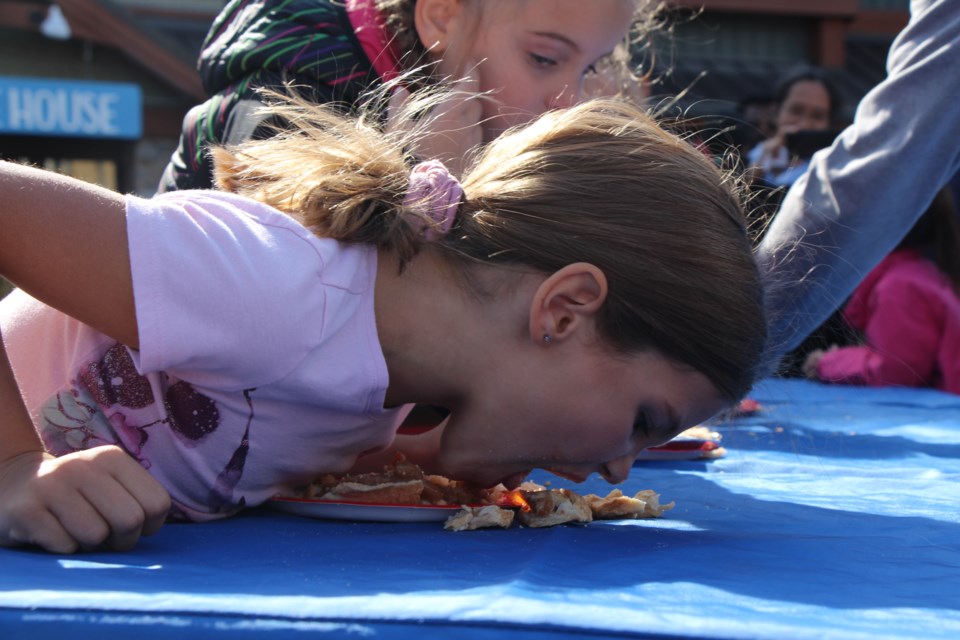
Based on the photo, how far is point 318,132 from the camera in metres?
1.47

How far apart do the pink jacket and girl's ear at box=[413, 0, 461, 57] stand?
2.26 m

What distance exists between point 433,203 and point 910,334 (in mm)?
3170

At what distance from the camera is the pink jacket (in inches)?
155

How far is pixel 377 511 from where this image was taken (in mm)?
1352

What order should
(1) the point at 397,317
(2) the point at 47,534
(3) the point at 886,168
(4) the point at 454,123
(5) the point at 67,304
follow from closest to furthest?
(2) the point at 47,534, (5) the point at 67,304, (1) the point at 397,317, (4) the point at 454,123, (3) the point at 886,168

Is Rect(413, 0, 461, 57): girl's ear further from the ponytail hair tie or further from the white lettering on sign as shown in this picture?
the white lettering on sign

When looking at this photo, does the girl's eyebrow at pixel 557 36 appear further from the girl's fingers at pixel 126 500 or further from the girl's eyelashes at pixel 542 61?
the girl's fingers at pixel 126 500

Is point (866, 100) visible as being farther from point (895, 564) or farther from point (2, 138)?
point (2, 138)

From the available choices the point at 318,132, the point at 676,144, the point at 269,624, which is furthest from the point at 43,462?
the point at 676,144

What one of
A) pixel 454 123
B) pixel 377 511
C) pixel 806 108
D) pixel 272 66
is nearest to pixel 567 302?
pixel 377 511

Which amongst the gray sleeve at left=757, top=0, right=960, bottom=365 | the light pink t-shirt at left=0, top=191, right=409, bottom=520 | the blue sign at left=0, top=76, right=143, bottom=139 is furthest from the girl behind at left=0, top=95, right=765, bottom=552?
the blue sign at left=0, top=76, right=143, bottom=139

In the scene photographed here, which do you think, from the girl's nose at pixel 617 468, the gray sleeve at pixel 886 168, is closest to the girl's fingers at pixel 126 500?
the girl's nose at pixel 617 468

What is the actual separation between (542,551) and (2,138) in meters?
7.37

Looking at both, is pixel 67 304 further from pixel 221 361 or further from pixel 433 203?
pixel 433 203
